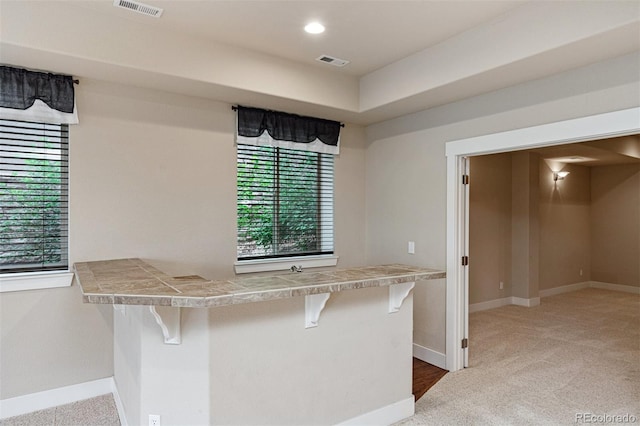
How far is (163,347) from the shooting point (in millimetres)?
2053

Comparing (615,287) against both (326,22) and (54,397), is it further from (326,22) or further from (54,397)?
(54,397)

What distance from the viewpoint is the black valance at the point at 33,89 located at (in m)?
2.83

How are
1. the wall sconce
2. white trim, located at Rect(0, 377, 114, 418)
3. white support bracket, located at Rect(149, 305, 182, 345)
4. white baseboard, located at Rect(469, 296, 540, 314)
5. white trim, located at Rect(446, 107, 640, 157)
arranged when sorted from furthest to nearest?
the wall sconce → white baseboard, located at Rect(469, 296, 540, 314) → white trim, located at Rect(0, 377, 114, 418) → white trim, located at Rect(446, 107, 640, 157) → white support bracket, located at Rect(149, 305, 182, 345)

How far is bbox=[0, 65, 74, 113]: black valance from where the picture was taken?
2832 millimetres

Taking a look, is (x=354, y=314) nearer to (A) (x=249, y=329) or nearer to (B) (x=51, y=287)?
(A) (x=249, y=329)

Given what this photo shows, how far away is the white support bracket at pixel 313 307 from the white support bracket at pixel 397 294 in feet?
1.92

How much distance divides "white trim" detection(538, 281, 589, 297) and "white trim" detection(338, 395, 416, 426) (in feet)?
16.6

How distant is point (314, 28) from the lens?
118 inches

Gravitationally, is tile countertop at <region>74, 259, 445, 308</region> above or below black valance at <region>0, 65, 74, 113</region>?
below

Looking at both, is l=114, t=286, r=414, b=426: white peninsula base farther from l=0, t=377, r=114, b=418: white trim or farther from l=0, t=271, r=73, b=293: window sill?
l=0, t=271, r=73, b=293: window sill

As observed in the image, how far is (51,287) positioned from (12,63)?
1615mm

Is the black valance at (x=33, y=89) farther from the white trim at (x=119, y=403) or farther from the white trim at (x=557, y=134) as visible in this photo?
the white trim at (x=557, y=134)

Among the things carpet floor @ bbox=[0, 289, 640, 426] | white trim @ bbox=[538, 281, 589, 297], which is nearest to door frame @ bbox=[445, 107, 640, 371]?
carpet floor @ bbox=[0, 289, 640, 426]

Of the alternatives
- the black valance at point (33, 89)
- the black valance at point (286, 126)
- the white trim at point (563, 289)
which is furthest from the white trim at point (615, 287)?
the black valance at point (33, 89)
